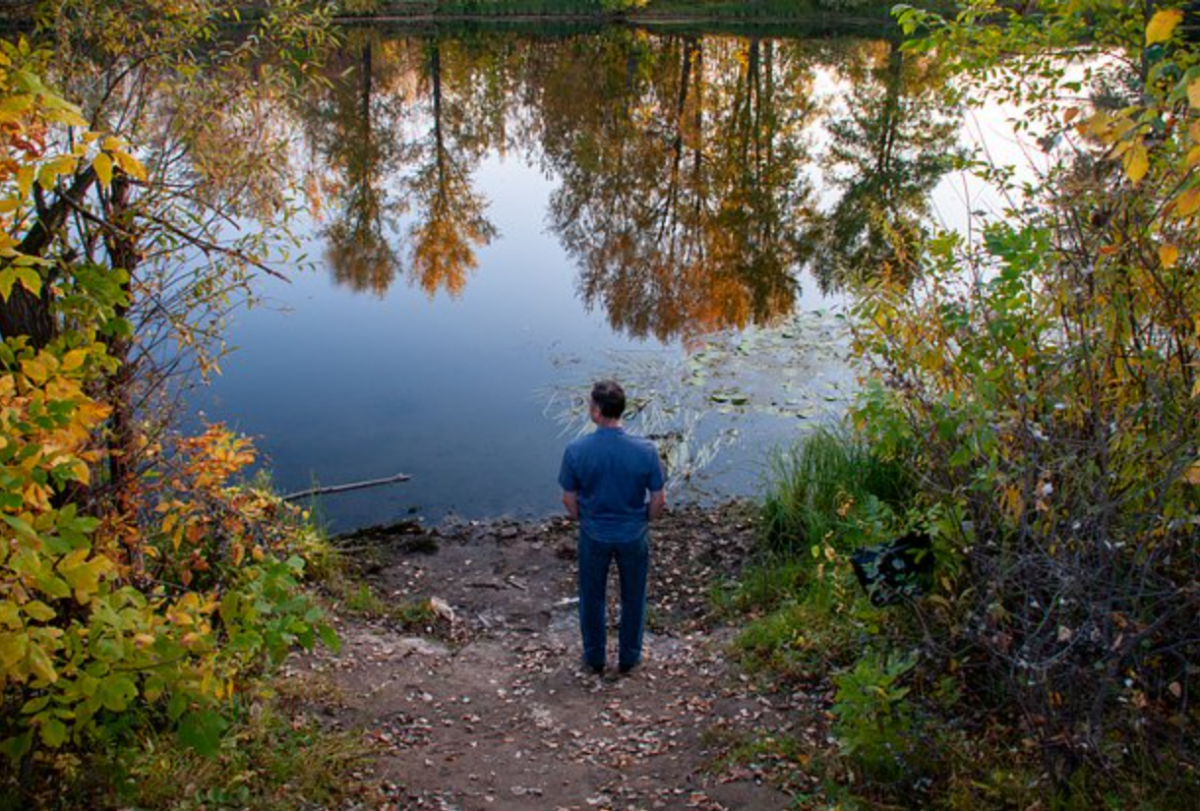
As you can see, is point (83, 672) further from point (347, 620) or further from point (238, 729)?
point (347, 620)

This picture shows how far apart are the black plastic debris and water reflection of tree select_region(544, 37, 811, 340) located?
30.6 feet

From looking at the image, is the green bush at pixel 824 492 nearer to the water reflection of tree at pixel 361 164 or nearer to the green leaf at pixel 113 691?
the green leaf at pixel 113 691

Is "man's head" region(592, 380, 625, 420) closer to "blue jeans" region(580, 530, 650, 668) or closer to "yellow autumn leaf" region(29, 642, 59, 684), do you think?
"blue jeans" region(580, 530, 650, 668)

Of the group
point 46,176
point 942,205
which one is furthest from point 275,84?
point 942,205

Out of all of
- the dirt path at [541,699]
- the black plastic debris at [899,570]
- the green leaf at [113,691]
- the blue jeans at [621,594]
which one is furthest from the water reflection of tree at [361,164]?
the green leaf at [113,691]

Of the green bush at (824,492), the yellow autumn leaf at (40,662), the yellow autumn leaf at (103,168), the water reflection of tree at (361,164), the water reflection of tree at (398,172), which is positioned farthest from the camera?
the water reflection of tree at (398,172)

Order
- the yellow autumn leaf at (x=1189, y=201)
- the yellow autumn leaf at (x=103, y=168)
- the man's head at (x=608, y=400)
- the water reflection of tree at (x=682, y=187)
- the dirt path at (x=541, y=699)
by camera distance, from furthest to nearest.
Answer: the water reflection of tree at (x=682, y=187)
the man's head at (x=608, y=400)
the dirt path at (x=541, y=699)
the yellow autumn leaf at (x=103, y=168)
the yellow autumn leaf at (x=1189, y=201)

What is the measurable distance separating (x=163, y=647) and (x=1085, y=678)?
3578mm

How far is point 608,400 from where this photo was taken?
589cm

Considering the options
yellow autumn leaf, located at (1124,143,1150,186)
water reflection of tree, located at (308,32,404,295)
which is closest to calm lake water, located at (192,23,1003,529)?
water reflection of tree, located at (308,32,404,295)

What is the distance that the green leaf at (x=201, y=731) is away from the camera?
152 inches

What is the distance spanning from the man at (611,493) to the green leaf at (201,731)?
2.41m

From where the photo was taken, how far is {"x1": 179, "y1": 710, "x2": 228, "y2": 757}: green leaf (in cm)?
386

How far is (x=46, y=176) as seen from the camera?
302 centimetres
